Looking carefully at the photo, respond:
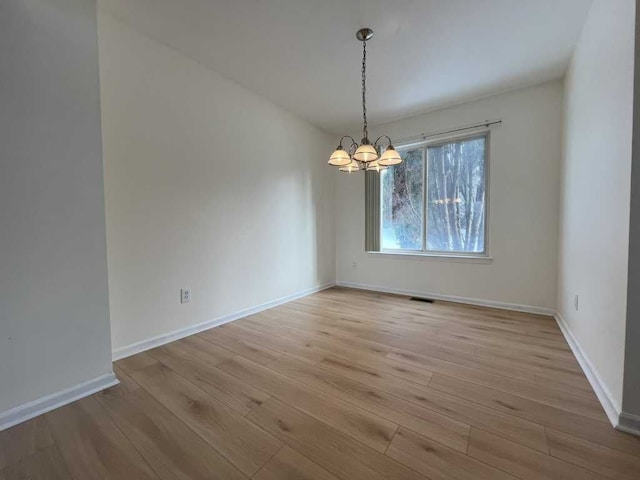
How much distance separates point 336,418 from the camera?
146 centimetres

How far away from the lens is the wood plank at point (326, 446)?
1133 millimetres

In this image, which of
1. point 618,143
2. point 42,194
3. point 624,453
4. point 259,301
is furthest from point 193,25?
point 624,453

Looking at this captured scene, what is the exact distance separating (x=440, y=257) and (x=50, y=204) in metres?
3.94

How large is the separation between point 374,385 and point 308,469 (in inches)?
29.0

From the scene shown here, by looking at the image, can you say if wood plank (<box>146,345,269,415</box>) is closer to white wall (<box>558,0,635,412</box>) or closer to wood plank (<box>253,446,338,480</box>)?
wood plank (<box>253,446,338,480</box>)

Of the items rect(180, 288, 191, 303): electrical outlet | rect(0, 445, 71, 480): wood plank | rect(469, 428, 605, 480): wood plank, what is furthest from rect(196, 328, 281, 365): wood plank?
rect(469, 428, 605, 480): wood plank

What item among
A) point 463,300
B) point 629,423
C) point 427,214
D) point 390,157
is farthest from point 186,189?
point 463,300

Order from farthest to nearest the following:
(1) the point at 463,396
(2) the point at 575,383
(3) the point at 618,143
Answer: (2) the point at 575,383 < (1) the point at 463,396 < (3) the point at 618,143

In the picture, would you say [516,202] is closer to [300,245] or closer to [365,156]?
[365,156]

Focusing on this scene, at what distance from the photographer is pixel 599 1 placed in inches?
71.6

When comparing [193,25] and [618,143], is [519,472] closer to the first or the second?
[618,143]

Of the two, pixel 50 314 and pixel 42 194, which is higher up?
pixel 42 194

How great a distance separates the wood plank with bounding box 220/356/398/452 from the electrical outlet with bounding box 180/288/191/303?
2.80 feet

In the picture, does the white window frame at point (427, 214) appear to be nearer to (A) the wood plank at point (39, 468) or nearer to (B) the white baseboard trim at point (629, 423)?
(B) the white baseboard trim at point (629, 423)
